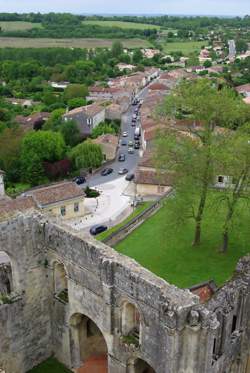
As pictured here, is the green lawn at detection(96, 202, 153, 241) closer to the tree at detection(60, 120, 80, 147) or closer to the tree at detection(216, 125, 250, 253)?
the tree at detection(216, 125, 250, 253)

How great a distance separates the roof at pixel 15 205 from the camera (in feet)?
136

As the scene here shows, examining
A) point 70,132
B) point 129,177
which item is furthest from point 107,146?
point 129,177

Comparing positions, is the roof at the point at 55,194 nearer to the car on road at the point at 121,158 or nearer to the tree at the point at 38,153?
the tree at the point at 38,153

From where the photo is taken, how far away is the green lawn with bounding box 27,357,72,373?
83.2 feet

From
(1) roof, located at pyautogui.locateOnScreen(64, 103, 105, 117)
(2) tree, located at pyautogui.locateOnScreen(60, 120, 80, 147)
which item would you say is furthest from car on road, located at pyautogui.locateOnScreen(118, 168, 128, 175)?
(1) roof, located at pyautogui.locateOnScreen(64, 103, 105, 117)

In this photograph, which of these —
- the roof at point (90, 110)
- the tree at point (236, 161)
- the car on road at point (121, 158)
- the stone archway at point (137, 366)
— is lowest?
the car on road at point (121, 158)

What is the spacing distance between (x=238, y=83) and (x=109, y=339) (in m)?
110

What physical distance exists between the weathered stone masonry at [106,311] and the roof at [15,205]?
17.4 meters

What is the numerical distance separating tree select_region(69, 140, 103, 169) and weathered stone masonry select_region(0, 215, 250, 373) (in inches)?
1492

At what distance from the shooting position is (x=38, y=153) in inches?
2429

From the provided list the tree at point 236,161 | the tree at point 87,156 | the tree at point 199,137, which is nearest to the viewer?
the tree at point 236,161

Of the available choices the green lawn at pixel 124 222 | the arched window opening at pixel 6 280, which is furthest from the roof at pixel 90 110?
the arched window opening at pixel 6 280

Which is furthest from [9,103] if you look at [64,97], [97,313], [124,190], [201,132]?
[97,313]

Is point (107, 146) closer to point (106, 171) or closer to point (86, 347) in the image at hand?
point (106, 171)
